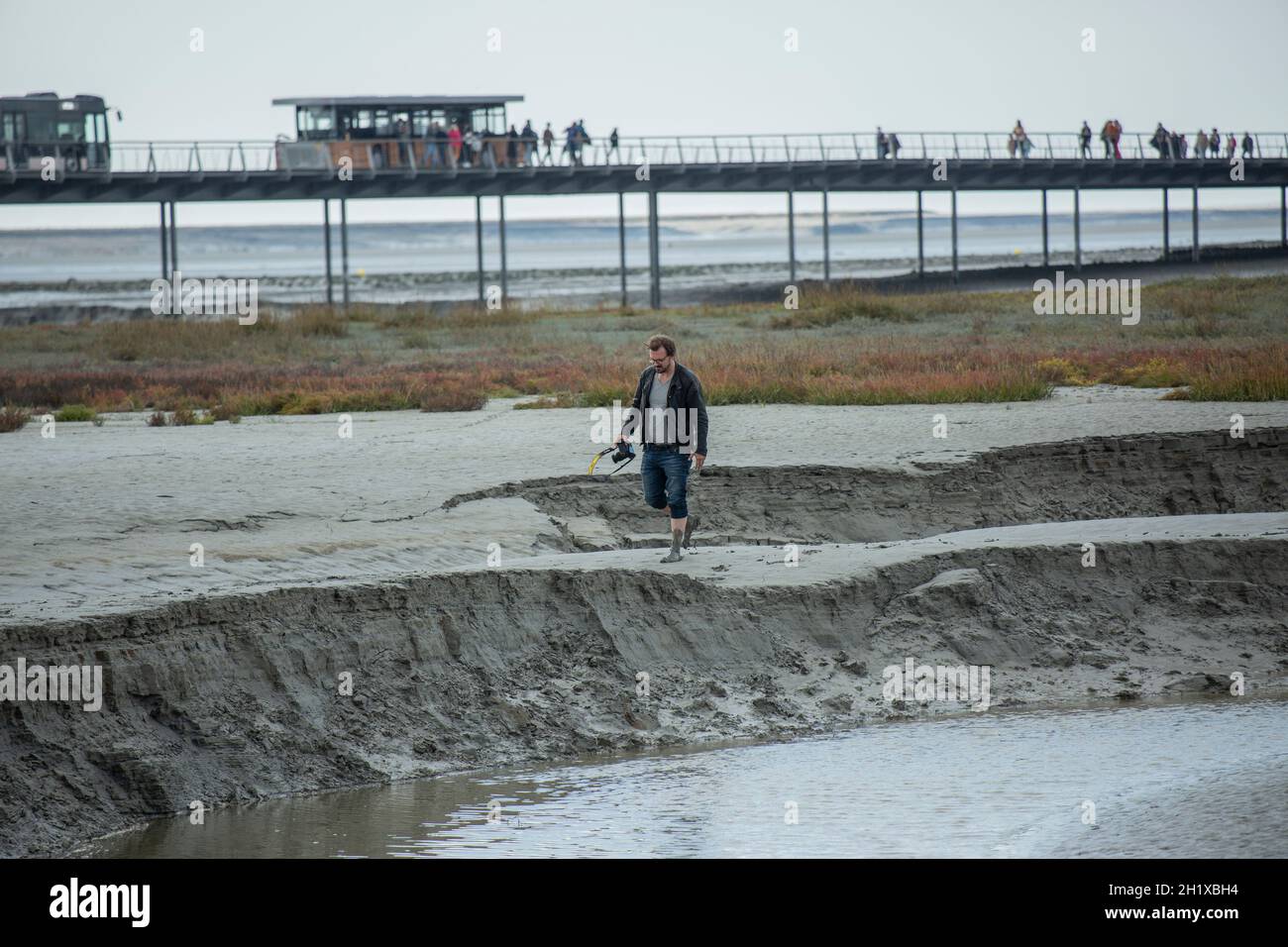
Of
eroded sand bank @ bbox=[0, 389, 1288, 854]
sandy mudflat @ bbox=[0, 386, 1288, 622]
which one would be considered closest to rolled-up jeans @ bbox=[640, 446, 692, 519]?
eroded sand bank @ bbox=[0, 389, 1288, 854]

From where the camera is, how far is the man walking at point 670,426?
10562 mm

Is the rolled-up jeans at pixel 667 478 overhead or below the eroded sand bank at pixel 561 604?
overhead

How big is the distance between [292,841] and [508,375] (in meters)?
17.7

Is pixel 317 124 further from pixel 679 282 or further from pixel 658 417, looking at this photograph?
pixel 658 417

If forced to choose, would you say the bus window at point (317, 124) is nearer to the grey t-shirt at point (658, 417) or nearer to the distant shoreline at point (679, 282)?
the distant shoreline at point (679, 282)

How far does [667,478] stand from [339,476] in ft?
15.5

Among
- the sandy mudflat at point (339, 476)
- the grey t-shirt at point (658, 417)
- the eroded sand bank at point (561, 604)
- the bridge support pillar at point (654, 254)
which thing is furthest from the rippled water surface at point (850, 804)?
the bridge support pillar at point (654, 254)

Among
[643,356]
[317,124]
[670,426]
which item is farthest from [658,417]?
[317,124]

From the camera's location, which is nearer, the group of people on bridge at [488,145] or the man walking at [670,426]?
the man walking at [670,426]

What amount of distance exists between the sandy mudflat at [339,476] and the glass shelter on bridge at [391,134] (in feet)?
72.5

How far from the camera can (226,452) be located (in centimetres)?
1653

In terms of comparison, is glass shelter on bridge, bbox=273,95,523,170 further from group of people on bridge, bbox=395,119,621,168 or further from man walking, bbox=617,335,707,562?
man walking, bbox=617,335,707,562

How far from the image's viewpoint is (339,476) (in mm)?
14648
